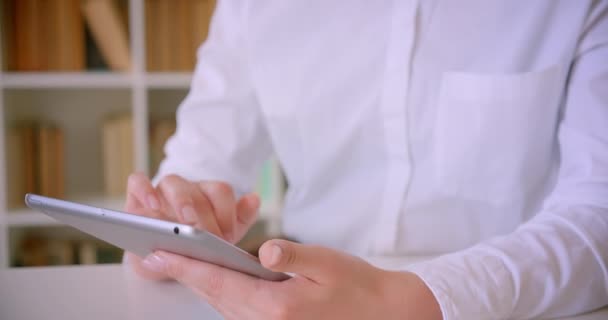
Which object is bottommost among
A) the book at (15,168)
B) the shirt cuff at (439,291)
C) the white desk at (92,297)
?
the book at (15,168)

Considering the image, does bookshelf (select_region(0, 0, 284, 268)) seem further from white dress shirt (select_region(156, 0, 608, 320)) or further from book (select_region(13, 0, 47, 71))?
white dress shirt (select_region(156, 0, 608, 320))

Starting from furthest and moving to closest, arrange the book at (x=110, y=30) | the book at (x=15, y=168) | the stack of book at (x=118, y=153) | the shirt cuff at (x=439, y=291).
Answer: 1. the stack of book at (x=118, y=153)
2. the book at (x=15, y=168)
3. the book at (x=110, y=30)
4. the shirt cuff at (x=439, y=291)

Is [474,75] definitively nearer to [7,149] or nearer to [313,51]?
[313,51]

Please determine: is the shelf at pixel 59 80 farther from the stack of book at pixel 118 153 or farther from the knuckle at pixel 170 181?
the knuckle at pixel 170 181

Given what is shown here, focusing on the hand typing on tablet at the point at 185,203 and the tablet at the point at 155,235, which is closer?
the tablet at the point at 155,235

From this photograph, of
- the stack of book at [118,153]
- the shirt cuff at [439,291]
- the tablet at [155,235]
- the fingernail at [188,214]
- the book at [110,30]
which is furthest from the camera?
the stack of book at [118,153]

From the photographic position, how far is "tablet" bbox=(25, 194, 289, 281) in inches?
17.2

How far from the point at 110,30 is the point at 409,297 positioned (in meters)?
1.49

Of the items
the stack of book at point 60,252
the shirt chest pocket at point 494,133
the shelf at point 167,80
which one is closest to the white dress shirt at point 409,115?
the shirt chest pocket at point 494,133

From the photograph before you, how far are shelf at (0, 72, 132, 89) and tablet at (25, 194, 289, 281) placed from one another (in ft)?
4.19

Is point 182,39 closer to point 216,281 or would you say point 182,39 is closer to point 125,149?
point 125,149

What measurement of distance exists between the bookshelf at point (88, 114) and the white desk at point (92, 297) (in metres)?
1.15

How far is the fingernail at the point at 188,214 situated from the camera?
0.68m

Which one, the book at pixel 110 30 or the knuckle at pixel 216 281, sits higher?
the book at pixel 110 30
